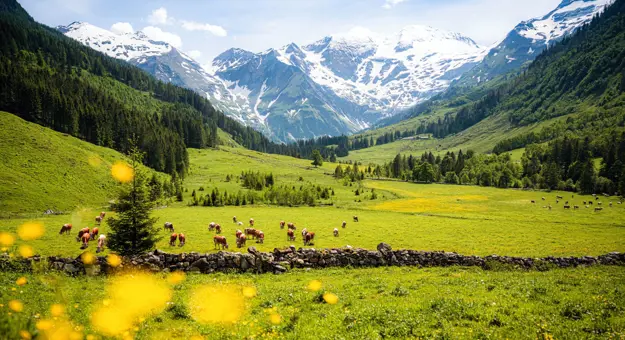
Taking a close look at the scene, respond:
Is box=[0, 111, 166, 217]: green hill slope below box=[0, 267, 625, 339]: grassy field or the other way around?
the other way around

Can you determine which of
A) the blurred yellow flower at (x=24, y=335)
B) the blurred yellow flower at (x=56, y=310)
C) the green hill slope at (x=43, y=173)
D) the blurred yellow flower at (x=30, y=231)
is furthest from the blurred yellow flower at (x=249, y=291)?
the green hill slope at (x=43, y=173)

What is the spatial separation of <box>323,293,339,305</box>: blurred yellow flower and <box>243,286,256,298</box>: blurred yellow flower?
3899 millimetres

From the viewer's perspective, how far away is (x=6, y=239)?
3198 cm

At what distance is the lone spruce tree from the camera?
83.0 feet

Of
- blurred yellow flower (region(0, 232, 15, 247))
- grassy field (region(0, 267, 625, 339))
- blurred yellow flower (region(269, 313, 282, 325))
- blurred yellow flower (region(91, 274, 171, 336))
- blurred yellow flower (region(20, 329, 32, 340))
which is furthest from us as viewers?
blurred yellow flower (region(0, 232, 15, 247))

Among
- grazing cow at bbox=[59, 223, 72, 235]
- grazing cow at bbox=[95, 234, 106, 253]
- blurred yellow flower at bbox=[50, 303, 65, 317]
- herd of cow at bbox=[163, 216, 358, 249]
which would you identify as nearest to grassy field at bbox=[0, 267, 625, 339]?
blurred yellow flower at bbox=[50, 303, 65, 317]

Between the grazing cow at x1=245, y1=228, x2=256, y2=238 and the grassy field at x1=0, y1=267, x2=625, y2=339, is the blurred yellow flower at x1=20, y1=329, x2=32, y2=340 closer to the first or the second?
the grassy field at x1=0, y1=267, x2=625, y2=339

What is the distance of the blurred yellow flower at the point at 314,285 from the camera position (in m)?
18.4

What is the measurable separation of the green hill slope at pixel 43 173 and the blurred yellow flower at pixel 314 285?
2123 inches

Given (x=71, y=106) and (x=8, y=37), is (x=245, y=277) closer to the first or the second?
(x=71, y=106)

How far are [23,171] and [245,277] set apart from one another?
210ft

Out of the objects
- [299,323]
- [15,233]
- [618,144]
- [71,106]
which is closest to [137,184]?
[299,323]

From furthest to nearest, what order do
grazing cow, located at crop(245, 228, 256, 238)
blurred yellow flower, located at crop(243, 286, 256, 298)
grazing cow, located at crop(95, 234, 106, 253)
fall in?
grazing cow, located at crop(245, 228, 256, 238), grazing cow, located at crop(95, 234, 106, 253), blurred yellow flower, located at crop(243, 286, 256, 298)

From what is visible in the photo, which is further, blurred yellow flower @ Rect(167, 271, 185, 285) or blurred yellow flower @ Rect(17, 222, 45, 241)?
blurred yellow flower @ Rect(17, 222, 45, 241)
